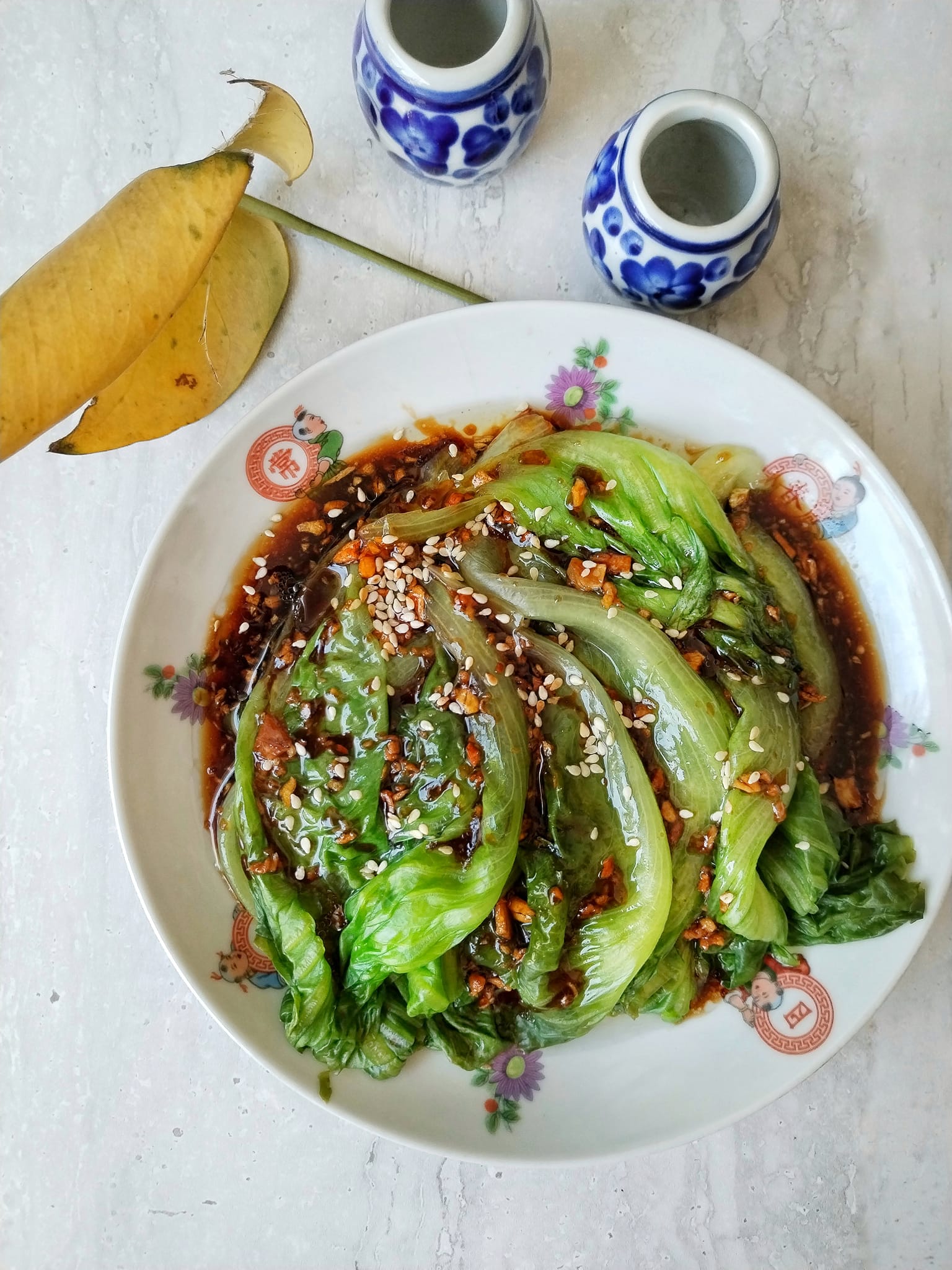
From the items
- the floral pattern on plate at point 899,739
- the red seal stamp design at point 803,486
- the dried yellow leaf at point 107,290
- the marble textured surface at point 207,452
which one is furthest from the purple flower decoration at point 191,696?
the floral pattern on plate at point 899,739

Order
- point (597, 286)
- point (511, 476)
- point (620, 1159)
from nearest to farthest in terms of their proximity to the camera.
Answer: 1. point (620, 1159)
2. point (511, 476)
3. point (597, 286)

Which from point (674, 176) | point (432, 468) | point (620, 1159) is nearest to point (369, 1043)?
point (620, 1159)

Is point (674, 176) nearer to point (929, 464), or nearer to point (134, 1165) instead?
point (929, 464)

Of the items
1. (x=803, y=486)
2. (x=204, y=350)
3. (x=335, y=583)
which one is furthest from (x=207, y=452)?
(x=803, y=486)

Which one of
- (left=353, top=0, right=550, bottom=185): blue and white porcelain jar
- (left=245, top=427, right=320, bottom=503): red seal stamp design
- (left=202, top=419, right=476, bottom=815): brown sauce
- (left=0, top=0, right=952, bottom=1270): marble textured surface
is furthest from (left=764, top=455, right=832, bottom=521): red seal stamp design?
(left=245, top=427, right=320, bottom=503): red seal stamp design

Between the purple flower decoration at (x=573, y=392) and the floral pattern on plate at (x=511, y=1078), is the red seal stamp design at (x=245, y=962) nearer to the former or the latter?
the floral pattern on plate at (x=511, y=1078)
